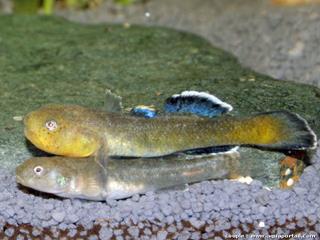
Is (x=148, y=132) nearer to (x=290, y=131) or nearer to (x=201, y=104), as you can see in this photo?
(x=201, y=104)

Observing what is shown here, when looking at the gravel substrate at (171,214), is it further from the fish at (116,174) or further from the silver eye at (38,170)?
the silver eye at (38,170)

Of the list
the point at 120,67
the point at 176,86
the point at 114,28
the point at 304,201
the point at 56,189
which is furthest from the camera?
the point at 114,28

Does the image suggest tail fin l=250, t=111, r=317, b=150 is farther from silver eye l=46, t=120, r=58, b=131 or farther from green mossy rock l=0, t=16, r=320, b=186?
silver eye l=46, t=120, r=58, b=131

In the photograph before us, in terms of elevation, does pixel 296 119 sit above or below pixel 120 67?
above

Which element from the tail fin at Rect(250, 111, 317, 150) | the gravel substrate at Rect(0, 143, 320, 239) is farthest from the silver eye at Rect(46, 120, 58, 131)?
the tail fin at Rect(250, 111, 317, 150)

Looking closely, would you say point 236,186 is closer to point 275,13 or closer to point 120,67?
point 120,67

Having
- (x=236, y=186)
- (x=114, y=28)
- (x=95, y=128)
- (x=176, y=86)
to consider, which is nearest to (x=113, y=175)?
(x=95, y=128)
